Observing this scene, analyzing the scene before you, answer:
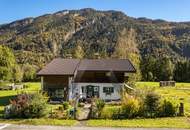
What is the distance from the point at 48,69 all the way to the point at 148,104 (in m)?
21.7

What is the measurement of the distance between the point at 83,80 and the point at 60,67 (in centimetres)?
426

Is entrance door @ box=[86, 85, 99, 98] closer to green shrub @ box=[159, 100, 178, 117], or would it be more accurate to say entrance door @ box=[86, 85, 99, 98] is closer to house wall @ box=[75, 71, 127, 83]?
house wall @ box=[75, 71, 127, 83]

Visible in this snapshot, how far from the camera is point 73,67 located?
56.6 metres

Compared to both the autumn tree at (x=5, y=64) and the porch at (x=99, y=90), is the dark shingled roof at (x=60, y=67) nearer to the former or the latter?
the porch at (x=99, y=90)

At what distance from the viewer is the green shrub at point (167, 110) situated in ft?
125

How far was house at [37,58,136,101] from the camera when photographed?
53406mm

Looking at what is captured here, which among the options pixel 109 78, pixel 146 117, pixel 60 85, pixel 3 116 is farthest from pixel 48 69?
pixel 146 117

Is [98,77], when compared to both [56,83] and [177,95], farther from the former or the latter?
[177,95]

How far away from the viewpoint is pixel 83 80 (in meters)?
55.0

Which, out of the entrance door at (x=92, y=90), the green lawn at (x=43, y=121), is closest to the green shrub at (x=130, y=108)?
the green lawn at (x=43, y=121)

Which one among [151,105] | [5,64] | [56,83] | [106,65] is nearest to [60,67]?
[56,83]

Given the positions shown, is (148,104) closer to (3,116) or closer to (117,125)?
(117,125)

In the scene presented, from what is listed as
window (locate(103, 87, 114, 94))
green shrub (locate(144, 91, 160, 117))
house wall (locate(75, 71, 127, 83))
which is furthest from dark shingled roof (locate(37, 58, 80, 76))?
green shrub (locate(144, 91, 160, 117))

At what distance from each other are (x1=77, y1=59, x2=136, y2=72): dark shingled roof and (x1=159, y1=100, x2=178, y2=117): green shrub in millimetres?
16893
